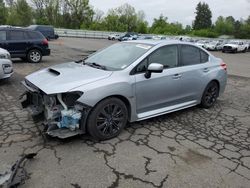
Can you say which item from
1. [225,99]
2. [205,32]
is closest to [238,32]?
[205,32]

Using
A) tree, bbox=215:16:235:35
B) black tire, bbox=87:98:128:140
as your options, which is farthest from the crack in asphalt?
tree, bbox=215:16:235:35

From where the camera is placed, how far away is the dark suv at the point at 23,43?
36.9 ft

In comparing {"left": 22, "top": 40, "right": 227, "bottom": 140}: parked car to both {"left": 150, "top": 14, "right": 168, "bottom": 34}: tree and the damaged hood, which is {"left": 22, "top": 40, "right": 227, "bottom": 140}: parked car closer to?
the damaged hood

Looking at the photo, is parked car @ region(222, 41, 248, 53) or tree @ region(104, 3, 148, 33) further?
tree @ region(104, 3, 148, 33)

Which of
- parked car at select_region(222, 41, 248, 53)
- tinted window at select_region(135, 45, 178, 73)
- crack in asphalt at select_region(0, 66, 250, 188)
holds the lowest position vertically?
crack in asphalt at select_region(0, 66, 250, 188)

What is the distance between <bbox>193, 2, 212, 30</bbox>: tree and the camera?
91250mm

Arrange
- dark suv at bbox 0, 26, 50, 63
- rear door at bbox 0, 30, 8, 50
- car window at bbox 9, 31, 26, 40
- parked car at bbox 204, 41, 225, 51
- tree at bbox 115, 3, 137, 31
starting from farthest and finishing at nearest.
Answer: tree at bbox 115, 3, 137, 31 < parked car at bbox 204, 41, 225, 51 < car window at bbox 9, 31, 26, 40 < dark suv at bbox 0, 26, 50, 63 < rear door at bbox 0, 30, 8, 50

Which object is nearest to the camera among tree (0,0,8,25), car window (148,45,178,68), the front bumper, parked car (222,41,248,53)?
car window (148,45,178,68)

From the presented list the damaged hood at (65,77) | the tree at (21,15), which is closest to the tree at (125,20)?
the tree at (21,15)

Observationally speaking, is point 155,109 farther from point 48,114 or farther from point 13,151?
point 13,151

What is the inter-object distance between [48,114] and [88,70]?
98 cm

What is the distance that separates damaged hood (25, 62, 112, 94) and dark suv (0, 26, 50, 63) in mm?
7747

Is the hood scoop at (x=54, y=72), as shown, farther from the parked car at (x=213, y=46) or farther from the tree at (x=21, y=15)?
the tree at (x=21, y=15)

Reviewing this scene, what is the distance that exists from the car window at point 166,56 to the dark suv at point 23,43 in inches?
332
